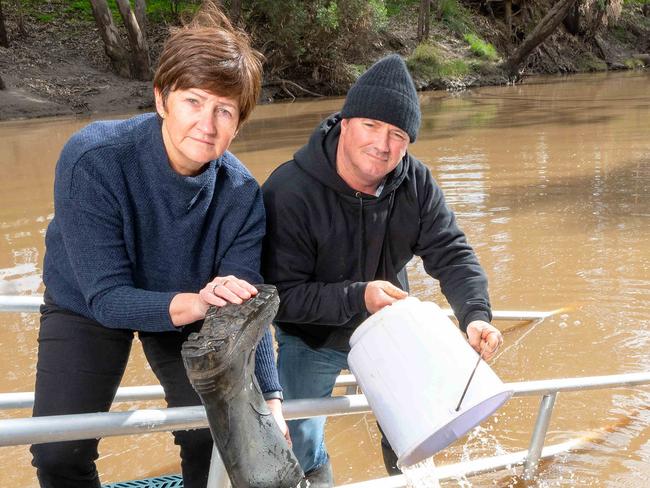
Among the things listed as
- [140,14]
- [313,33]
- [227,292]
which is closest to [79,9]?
[140,14]

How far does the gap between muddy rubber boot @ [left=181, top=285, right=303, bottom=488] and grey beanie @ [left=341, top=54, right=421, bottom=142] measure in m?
0.91

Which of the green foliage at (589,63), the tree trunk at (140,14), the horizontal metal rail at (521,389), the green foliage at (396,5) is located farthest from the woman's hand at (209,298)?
the green foliage at (589,63)

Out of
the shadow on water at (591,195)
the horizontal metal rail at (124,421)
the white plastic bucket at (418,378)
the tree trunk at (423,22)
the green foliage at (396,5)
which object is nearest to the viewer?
the horizontal metal rail at (124,421)

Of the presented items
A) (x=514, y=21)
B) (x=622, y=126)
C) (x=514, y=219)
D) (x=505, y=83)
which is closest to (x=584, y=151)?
(x=622, y=126)

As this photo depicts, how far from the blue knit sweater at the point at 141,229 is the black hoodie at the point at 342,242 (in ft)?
0.70

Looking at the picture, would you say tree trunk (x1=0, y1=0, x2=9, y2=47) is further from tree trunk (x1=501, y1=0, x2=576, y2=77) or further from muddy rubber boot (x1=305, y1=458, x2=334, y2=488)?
muddy rubber boot (x1=305, y1=458, x2=334, y2=488)

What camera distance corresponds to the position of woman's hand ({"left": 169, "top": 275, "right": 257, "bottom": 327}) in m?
1.58

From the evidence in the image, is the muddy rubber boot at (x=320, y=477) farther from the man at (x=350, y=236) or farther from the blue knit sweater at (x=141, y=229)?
the blue knit sweater at (x=141, y=229)

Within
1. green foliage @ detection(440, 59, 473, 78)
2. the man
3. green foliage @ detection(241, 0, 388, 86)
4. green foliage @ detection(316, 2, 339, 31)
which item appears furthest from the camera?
green foliage @ detection(440, 59, 473, 78)

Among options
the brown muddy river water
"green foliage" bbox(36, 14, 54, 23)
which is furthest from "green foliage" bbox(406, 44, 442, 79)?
"green foliage" bbox(36, 14, 54, 23)

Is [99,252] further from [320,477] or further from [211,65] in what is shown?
[320,477]

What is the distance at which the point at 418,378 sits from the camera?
6.02 feet

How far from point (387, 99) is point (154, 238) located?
81 centimetres

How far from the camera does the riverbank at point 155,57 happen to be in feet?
54.3
